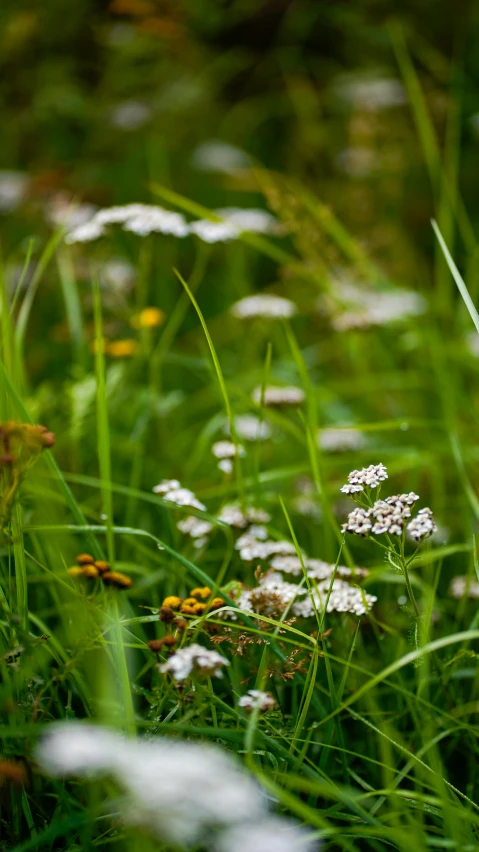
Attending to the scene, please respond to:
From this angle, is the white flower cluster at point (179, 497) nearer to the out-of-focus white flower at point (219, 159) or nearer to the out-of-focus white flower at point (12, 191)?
the out-of-focus white flower at point (12, 191)

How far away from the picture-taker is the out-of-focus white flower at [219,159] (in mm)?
3553

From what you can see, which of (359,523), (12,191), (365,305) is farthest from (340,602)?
(12,191)

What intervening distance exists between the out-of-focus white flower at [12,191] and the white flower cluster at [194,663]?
8.33 feet

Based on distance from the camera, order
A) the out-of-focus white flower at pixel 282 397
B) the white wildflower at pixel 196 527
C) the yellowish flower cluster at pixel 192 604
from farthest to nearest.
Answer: the out-of-focus white flower at pixel 282 397, the white wildflower at pixel 196 527, the yellowish flower cluster at pixel 192 604

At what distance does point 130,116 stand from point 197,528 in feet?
9.26

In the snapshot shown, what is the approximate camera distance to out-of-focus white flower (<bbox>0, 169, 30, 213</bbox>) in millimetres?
2955

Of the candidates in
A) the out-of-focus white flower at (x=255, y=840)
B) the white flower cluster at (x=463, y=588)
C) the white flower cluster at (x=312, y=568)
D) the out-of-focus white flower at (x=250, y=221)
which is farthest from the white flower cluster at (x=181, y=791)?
the out-of-focus white flower at (x=250, y=221)

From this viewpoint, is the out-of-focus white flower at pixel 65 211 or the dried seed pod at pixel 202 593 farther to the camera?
the out-of-focus white flower at pixel 65 211

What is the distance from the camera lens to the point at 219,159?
3.58 m

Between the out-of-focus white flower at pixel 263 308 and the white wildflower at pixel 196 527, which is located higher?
the out-of-focus white flower at pixel 263 308

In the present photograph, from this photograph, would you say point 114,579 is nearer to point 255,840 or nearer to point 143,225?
point 255,840

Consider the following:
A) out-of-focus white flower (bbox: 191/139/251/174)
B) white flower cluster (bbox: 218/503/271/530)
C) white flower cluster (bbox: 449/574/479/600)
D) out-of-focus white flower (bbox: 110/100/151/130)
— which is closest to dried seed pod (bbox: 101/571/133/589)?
white flower cluster (bbox: 218/503/271/530)

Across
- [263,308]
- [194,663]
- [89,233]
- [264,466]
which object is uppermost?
[89,233]

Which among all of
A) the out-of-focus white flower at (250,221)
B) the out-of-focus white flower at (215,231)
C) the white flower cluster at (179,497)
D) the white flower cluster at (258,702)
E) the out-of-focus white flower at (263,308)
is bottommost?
the out-of-focus white flower at (263,308)
